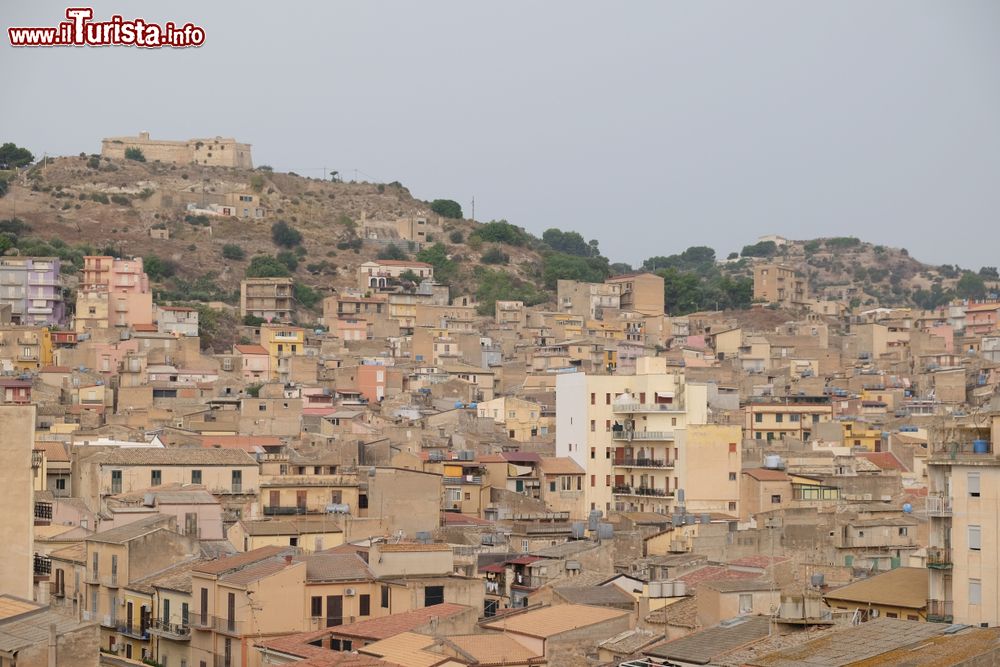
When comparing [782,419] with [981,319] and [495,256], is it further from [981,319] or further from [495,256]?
[495,256]

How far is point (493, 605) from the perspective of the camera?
43.0 meters

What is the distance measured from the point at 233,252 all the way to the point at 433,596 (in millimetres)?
106643

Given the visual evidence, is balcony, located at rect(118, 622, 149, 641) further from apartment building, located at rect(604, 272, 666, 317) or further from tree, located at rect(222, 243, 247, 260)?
tree, located at rect(222, 243, 247, 260)

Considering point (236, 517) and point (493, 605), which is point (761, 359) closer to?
point (236, 517)

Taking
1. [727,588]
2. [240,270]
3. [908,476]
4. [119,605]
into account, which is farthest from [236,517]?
[240,270]

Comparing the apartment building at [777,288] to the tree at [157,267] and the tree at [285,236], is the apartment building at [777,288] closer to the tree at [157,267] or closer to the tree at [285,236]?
the tree at [285,236]

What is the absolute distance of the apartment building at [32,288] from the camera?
11388cm

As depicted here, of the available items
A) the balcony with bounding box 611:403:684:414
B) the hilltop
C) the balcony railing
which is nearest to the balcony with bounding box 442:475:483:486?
the balcony with bounding box 611:403:684:414

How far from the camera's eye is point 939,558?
33.7 m

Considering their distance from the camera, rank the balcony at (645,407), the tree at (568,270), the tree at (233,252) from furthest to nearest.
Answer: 1. the tree at (568,270)
2. the tree at (233,252)
3. the balcony at (645,407)

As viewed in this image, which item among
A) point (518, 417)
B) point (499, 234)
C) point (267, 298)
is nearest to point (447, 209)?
point (499, 234)

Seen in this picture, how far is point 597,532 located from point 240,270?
95533 mm

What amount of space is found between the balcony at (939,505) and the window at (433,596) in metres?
11.1

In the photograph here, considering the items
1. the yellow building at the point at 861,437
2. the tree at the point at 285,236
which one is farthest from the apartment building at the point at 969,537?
the tree at the point at 285,236
